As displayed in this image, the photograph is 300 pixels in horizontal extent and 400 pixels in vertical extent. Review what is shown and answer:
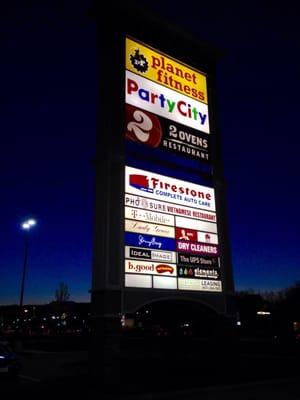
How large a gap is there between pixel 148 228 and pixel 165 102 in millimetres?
5674

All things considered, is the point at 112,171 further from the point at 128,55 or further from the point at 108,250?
the point at 128,55

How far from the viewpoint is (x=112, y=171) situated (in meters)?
15.2

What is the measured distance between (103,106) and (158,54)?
13.3 ft

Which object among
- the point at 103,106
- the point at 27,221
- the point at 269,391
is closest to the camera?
the point at 269,391

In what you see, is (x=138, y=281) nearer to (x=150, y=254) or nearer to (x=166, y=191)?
(x=150, y=254)

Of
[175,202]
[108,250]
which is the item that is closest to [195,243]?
[175,202]

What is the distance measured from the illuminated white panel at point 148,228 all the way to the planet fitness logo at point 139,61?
6.61 metres

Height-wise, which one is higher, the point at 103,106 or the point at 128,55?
the point at 128,55

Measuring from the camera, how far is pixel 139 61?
17.5 meters

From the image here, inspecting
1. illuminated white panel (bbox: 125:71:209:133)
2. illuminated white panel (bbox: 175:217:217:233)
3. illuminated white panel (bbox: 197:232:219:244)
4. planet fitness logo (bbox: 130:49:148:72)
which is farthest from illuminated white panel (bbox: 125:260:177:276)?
planet fitness logo (bbox: 130:49:148:72)

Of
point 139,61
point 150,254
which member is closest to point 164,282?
point 150,254

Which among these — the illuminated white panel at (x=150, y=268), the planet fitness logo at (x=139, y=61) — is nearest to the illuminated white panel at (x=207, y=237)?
the illuminated white panel at (x=150, y=268)

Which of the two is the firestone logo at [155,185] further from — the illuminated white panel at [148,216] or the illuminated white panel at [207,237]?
the illuminated white panel at [207,237]

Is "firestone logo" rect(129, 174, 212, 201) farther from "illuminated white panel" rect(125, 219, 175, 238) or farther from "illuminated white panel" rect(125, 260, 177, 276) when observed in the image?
"illuminated white panel" rect(125, 260, 177, 276)
